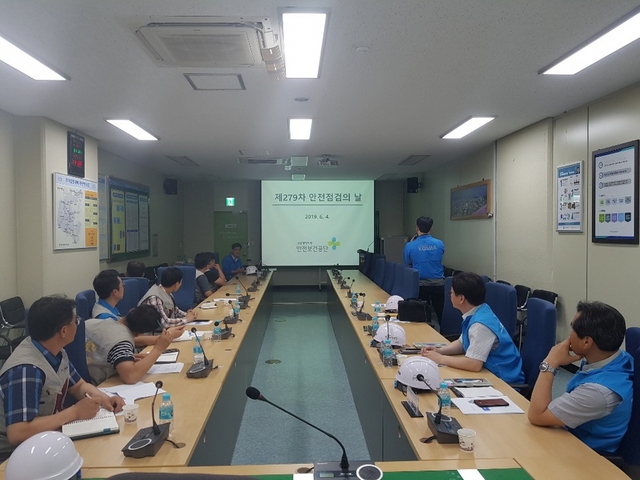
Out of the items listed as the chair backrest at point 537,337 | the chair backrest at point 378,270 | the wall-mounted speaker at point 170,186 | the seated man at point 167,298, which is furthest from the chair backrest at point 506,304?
the wall-mounted speaker at point 170,186

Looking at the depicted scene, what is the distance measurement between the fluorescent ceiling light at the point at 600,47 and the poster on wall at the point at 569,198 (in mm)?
1216

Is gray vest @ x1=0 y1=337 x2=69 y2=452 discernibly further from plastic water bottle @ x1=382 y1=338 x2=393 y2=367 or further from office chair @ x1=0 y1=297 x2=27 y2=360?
office chair @ x1=0 y1=297 x2=27 y2=360

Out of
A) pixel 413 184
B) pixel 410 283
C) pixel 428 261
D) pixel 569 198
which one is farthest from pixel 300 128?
pixel 413 184

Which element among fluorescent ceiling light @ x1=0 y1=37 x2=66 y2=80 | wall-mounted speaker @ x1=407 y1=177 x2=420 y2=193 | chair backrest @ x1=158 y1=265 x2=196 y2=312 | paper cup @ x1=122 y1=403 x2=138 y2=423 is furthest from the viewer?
wall-mounted speaker @ x1=407 y1=177 x2=420 y2=193

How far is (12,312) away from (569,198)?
17.3ft

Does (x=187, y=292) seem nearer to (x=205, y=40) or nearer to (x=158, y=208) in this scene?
(x=205, y=40)

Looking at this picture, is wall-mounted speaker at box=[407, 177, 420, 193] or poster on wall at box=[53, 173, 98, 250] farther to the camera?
wall-mounted speaker at box=[407, 177, 420, 193]

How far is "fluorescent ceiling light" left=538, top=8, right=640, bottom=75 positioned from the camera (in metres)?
2.30

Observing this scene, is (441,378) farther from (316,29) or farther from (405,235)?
(405,235)

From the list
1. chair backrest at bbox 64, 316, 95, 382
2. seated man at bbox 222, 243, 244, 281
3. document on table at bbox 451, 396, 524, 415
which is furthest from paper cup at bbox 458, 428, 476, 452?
seated man at bbox 222, 243, 244, 281

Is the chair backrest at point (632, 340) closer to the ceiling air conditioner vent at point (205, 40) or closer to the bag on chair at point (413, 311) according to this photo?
the bag on chair at point (413, 311)

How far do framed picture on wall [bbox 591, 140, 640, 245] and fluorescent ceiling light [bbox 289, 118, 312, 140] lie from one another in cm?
267

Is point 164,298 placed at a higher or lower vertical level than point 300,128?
lower

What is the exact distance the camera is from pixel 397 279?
5.43m
